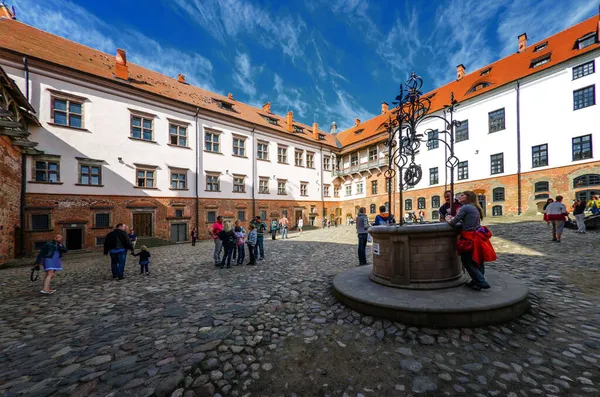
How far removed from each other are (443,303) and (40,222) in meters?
22.2

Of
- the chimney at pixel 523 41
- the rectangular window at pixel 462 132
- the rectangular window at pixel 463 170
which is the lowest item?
the rectangular window at pixel 463 170

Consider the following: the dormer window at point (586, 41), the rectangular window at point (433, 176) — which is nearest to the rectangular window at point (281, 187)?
the rectangular window at point (433, 176)

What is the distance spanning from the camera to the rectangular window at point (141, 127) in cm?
1900

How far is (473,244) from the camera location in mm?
4332

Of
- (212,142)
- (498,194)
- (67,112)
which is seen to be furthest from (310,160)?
(67,112)

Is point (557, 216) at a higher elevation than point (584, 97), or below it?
below

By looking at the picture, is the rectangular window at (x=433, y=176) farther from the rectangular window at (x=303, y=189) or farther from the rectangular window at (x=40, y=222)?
the rectangular window at (x=40, y=222)

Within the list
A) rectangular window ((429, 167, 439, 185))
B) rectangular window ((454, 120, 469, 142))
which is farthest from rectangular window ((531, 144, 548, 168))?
rectangular window ((429, 167, 439, 185))

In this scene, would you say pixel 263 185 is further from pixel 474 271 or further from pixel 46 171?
pixel 474 271

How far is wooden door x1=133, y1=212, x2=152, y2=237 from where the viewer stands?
18281 mm

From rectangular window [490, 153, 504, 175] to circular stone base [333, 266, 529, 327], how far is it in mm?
22542

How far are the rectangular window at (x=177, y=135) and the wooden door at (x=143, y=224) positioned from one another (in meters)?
6.74

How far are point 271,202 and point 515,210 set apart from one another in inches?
912

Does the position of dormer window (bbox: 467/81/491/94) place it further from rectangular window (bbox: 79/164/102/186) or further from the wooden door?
rectangular window (bbox: 79/164/102/186)
